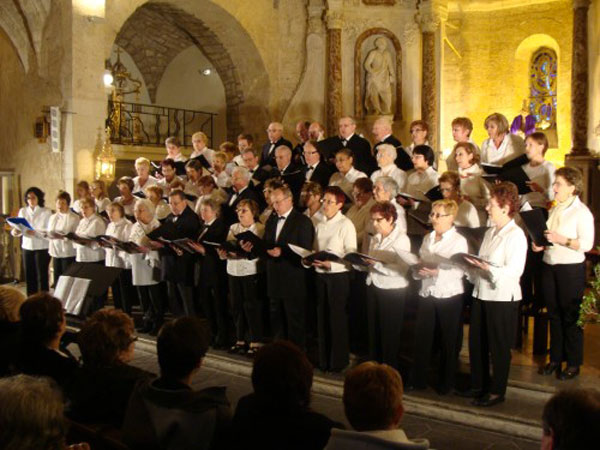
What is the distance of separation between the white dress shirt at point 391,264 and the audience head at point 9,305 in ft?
8.17

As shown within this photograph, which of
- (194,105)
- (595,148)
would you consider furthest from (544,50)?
(194,105)

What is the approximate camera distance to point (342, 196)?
17.9 ft

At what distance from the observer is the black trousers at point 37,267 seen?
8719mm

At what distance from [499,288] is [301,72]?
9.03 metres

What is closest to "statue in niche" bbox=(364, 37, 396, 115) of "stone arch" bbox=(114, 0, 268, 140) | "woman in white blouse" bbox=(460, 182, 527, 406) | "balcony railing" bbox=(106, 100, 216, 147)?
"stone arch" bbox=(114, 0, 268, 140)

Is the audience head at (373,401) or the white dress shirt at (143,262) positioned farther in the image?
the white dress shirt at (143,262)

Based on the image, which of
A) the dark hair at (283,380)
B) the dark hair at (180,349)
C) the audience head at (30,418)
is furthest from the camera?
the dark hair at (180,349)

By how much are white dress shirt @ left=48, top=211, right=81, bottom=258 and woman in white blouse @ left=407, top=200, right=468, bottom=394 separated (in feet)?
15.9

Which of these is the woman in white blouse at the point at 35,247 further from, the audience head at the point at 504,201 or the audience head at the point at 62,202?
the audience head at the point at 504,201

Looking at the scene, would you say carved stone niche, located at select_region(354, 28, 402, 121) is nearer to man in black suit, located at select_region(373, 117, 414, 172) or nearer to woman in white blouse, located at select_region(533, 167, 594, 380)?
man in black suit, located at select_region(373, 117, 414, 172)

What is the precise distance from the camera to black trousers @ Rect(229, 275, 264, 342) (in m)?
6.02

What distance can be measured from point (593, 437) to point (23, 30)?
36.5ft

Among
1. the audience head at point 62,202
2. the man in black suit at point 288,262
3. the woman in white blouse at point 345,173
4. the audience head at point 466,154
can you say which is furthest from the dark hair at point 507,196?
the audience head at point 62,202

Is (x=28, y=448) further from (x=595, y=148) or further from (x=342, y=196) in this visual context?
(x=595, y=148)
